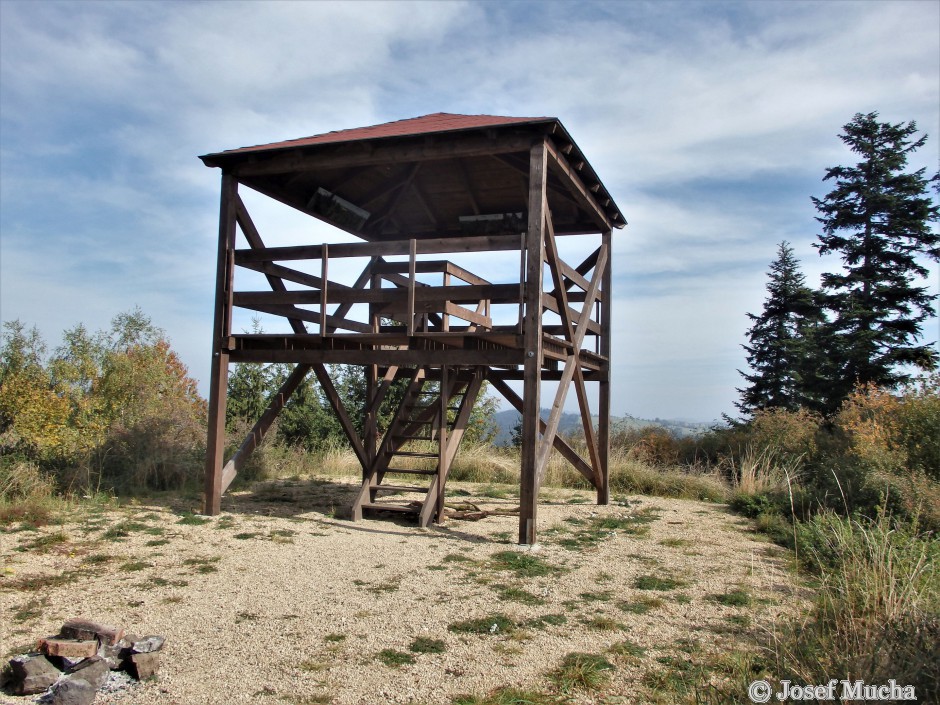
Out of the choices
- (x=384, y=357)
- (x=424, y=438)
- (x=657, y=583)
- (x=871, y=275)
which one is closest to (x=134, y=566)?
(x=384, y=357)

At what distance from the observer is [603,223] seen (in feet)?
36.9

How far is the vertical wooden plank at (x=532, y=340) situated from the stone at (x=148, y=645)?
4.34 m

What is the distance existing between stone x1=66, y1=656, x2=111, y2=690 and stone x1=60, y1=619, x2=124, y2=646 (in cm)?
18

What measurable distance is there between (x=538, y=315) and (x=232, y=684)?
16.5 feet

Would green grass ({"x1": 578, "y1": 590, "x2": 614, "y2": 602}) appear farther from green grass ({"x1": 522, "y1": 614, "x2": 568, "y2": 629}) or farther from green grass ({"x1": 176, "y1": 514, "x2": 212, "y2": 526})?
green grass ({"x1": 176, "y1": 514, "x2": 212, "y2": 526})

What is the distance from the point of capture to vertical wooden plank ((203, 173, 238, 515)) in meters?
9.20

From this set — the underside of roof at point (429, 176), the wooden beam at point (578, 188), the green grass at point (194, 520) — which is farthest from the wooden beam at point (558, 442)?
the green grass at point (194, 520)

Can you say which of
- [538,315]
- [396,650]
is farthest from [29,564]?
[538,315]

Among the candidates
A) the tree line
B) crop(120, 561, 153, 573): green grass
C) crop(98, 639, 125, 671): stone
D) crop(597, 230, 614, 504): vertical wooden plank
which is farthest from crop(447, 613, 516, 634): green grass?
the tree line

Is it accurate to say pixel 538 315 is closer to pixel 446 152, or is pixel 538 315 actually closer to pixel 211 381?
pixel 446 152

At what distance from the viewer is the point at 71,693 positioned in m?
3.60

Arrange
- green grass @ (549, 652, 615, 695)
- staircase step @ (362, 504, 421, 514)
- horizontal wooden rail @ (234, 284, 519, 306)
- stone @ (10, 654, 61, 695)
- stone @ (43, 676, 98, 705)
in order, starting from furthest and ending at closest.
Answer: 1. staircase step @ (362, 504, 421, 514)
2. horizontal wooden rail @ (234, 284, 519, 306)
3. green grass @ (549, 652, 615, 695)
4. stone @ (10, 654, 61, 695)
5. stone @ (43, 676, 98, 705)

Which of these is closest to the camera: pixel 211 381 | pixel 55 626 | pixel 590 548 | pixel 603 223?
pixel 55 626

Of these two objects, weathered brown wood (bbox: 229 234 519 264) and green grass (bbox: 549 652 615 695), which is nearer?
green grass (bbox: 549 652 615 695)
